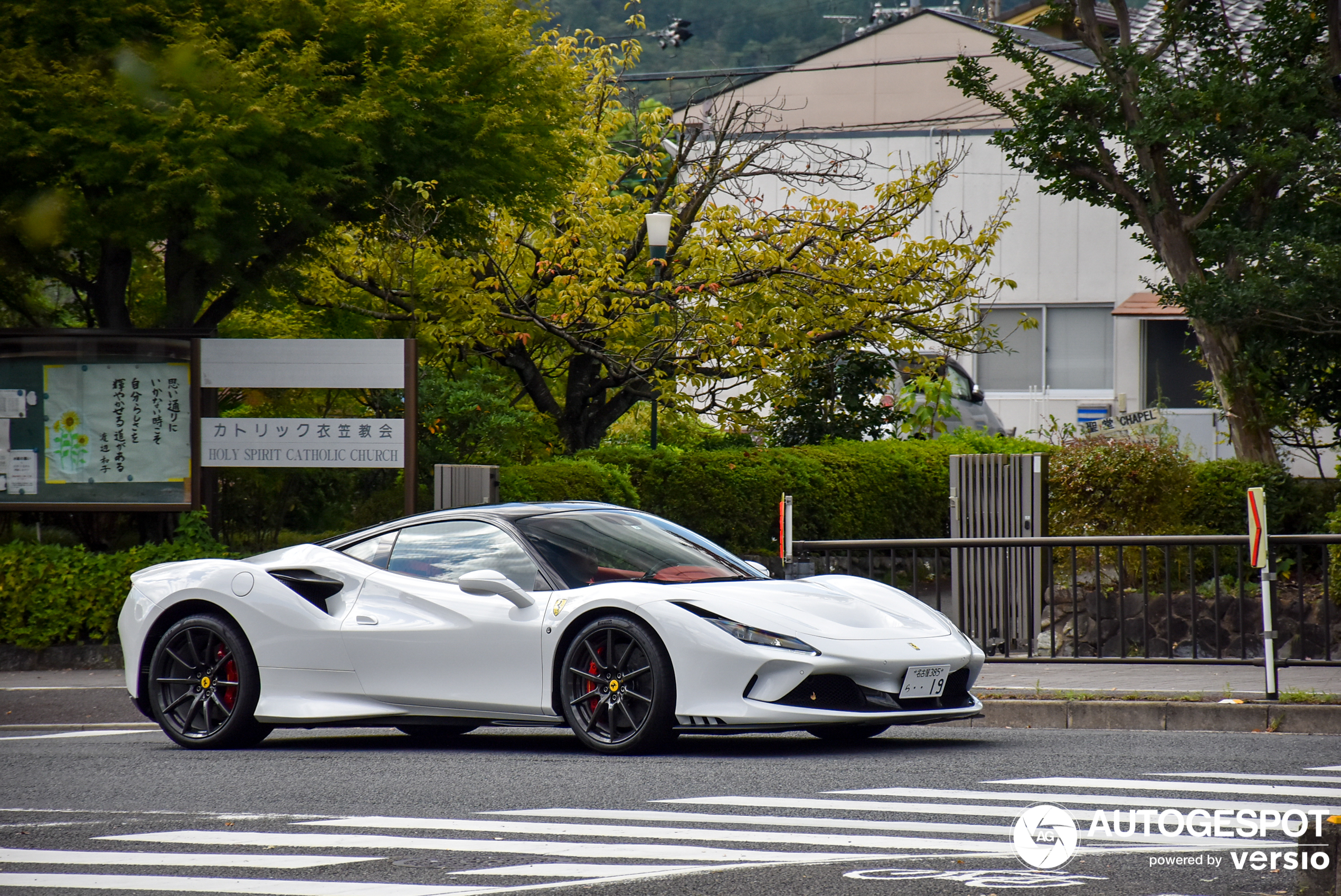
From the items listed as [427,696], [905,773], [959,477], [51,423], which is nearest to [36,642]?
[51,423]

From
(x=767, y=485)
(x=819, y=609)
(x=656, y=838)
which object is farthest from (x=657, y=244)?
(x=656, y=838)

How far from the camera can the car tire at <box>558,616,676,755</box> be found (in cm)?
765

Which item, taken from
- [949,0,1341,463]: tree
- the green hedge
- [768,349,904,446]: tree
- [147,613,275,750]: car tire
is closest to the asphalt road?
[147,613,275,750]: car tire

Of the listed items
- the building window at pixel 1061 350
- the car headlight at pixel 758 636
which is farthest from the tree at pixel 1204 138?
the building window at pixel 1061 350

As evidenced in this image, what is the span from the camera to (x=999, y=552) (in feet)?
43.1

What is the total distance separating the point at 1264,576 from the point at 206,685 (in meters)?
6.31

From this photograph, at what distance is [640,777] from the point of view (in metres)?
7.12

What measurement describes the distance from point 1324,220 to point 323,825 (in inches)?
524

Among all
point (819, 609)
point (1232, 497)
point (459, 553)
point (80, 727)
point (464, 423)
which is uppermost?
point (464, 423)

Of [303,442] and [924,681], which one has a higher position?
[303,442]

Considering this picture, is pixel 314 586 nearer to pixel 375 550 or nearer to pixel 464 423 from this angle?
pixel 375 550

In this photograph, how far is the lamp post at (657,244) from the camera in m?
17.7

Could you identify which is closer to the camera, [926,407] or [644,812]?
[644,812]

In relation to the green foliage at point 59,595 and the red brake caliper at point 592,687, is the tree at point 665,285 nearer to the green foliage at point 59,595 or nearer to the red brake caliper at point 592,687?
the green foliage at point 59,595
